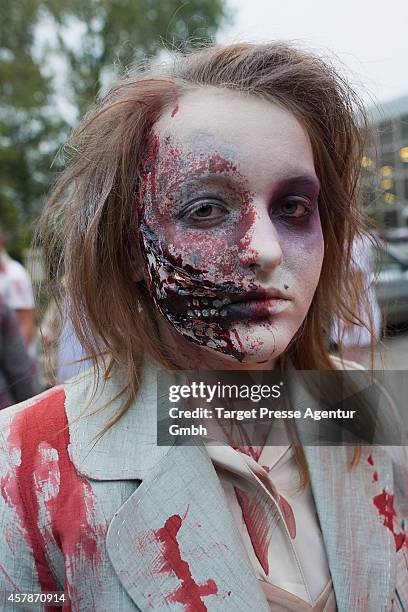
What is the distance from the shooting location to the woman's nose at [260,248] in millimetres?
777

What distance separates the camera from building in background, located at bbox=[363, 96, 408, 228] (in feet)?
3.37

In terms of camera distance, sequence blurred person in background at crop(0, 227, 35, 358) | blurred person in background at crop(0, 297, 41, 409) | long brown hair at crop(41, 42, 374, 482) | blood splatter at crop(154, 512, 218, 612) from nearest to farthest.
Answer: blood splatter at crop(154, 512, 218, 612)
long brown hair at crop(41, 42, 374, 482)
blurred person in background at crop(0, 297, 41, 409)
blurred person in background at crop(0, 227, 35, 358)

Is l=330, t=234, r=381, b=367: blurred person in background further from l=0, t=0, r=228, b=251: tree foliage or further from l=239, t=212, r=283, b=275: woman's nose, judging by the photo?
l=0, t=0, r=228, b=251: tree foliage

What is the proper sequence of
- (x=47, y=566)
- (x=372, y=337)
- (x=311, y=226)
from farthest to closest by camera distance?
(x=372, y=337), (x=311, y=226), (x=47, y=566)

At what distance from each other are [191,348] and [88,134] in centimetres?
37

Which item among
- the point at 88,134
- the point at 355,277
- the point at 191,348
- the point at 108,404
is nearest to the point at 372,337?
the point at 355,277

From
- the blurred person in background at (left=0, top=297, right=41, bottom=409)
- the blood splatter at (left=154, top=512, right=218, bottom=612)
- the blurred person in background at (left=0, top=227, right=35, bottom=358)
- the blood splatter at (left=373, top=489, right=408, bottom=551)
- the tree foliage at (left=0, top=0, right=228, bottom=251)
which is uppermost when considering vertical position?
the tree foliage at (left=0, top=0, right=228, bottom=251)

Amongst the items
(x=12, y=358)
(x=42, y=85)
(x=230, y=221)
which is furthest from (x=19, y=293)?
(x=42, y=85)

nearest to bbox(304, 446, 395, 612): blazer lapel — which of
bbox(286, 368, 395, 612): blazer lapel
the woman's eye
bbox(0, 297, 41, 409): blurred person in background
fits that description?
bbox(286, 368, 395, 612): blazer lapel

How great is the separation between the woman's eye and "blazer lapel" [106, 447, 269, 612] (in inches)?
14.6

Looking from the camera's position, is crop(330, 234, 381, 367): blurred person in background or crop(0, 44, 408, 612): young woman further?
crop(330, 234, 381, 367): blurred person in background

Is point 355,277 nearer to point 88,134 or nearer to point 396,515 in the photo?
point 396,515

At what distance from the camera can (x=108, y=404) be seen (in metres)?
0.86

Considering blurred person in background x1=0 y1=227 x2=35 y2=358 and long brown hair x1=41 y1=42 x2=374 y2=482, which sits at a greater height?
blurred person in background x1=0 y1=227 x2=35 y2=358
